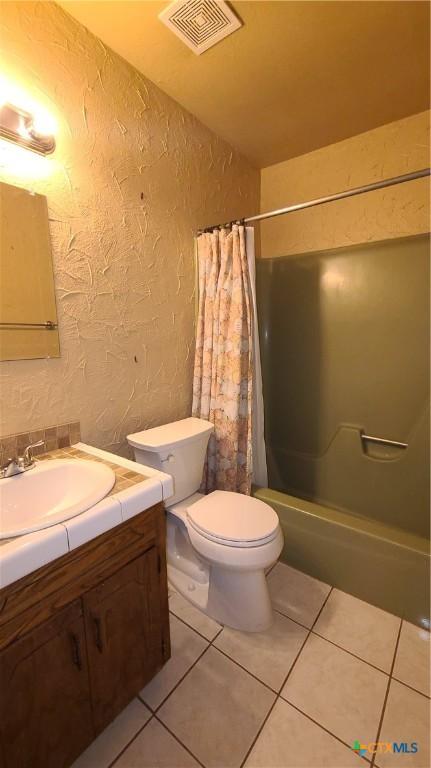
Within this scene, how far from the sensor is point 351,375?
1.84m

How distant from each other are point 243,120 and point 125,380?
155 cm

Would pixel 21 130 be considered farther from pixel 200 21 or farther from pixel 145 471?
pixel 145 471

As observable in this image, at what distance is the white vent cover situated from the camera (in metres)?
1.10

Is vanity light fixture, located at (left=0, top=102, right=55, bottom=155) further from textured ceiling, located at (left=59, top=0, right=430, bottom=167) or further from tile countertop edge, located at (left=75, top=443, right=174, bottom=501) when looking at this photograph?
tile countertop edge, located at (left=75, top=443, right=174, bottom=501)

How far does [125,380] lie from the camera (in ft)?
4.69

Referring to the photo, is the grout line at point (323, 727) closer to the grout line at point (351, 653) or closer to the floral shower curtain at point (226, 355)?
the grout line at point (351, 653)

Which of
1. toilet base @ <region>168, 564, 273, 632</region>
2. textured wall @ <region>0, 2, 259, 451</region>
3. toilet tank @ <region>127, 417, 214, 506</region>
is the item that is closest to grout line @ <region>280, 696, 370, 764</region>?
toilet base @ <region>168, 564, 273, 632</region>

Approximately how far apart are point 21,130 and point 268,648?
199cm

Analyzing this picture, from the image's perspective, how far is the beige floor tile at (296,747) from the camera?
34.8 inches

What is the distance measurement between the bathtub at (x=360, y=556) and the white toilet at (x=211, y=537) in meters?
0.29

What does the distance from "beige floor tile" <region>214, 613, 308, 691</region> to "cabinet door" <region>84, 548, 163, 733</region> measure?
34cm

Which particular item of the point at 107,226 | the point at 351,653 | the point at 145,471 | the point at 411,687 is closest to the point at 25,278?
the point at 107,226

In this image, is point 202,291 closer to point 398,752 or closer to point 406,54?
point 406,54

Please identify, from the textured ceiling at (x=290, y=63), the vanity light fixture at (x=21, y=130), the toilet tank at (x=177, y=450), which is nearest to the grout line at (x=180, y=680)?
the toilet tank at (x=177, y=450)
